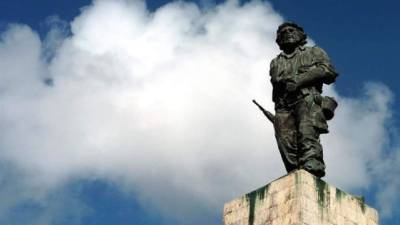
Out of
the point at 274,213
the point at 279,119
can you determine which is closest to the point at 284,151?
the point at 279,119

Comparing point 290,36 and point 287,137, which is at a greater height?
point 290,36

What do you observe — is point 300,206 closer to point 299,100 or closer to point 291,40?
point 299,100

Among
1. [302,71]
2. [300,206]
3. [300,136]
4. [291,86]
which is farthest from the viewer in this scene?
[302,71]

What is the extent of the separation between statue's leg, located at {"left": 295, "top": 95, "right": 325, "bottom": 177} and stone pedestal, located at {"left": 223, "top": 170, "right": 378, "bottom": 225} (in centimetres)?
37

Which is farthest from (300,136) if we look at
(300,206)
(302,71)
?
(300,206)

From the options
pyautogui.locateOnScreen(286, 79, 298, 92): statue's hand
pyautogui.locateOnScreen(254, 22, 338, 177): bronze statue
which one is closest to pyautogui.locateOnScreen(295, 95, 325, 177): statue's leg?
pyautogui.locateOnScreen(254, 22, 338, 177): bronze statue

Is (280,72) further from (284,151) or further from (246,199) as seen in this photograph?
(246,199)

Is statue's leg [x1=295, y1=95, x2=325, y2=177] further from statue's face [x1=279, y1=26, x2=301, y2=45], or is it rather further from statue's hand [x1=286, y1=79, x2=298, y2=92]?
statue's face [x1=279, y1=26, x2=301, y2=45]

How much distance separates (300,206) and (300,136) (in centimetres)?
171

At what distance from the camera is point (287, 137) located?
42.5 ft

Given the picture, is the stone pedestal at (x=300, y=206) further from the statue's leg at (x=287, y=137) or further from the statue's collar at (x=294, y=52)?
the statue's collar at (x=294, y=52)

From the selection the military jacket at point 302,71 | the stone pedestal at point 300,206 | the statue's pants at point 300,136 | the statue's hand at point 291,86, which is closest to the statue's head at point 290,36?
the military jacket at point 302,71

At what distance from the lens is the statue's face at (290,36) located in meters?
13.6

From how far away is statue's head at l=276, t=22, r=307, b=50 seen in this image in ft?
44.8
